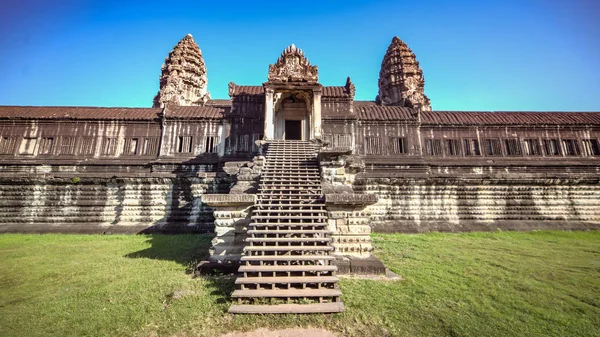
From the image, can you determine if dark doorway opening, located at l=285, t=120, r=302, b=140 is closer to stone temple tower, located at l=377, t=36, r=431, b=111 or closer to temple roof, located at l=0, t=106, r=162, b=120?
temple roof, located at l=0, t=106, r=162, b=120

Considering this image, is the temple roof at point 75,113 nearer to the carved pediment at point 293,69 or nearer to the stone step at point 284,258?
the carved pediment at point 293,69

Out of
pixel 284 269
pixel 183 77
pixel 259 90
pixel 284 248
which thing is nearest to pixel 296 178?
pixel 284 248

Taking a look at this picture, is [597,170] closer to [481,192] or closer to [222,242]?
[481,192]

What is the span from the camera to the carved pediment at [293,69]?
1675 centimetres

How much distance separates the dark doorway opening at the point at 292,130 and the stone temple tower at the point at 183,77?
20.3 meters

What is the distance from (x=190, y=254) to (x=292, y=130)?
41.6 ft

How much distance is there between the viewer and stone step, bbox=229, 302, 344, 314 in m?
4.79

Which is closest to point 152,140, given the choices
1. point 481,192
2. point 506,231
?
point 481,192

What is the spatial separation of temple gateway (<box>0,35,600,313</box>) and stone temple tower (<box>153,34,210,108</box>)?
14192 millimetres

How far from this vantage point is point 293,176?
390 inches

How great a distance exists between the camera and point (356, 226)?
7832 millimetres

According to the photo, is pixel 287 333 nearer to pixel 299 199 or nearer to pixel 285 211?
pixel 285 211

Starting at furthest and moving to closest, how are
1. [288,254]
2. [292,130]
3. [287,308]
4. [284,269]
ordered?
[292,130], [288,254], [284,269], [287,308]

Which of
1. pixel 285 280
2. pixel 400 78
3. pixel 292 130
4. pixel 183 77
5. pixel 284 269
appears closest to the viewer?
pixel 285 280
